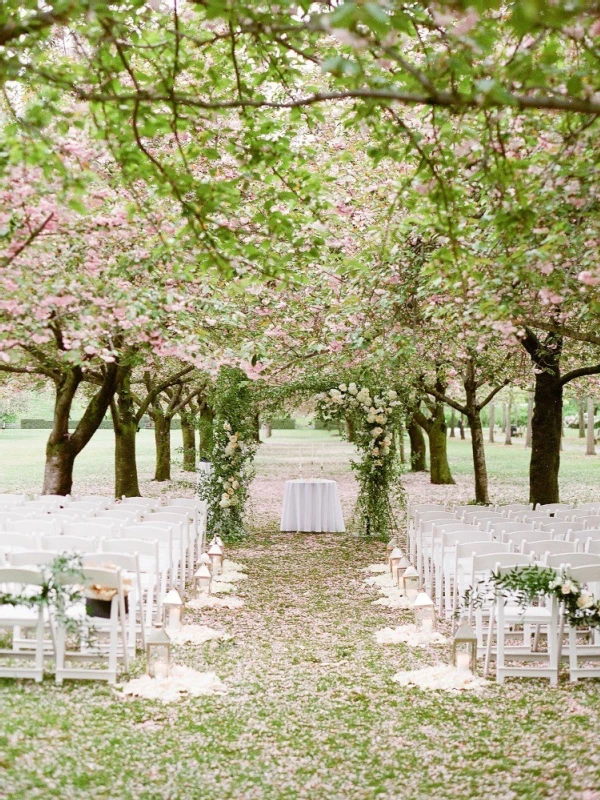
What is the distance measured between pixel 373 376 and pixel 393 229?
7008mm

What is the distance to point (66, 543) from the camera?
824cm

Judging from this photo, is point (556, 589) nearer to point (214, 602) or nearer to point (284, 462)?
point (214, 602)

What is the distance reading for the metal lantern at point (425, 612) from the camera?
8867mm

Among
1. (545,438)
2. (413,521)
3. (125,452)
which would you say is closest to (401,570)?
(413,521)

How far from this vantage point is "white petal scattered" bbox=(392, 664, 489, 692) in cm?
700

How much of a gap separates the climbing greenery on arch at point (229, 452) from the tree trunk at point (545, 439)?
5500 millimetres

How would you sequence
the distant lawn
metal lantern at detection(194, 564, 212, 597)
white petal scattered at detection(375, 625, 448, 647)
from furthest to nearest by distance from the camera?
1. the distant lawn
2. metal lantern at detection(194, 564, 212, 597)
3. white petal scattered at detection(375, 625, 448, 647)

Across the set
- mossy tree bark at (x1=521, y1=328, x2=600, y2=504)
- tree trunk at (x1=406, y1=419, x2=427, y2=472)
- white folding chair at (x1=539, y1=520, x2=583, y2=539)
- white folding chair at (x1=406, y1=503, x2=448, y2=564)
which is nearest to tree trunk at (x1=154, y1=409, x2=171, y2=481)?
tree trunk at (x1=406, y1=419, x2=427, y2=472)

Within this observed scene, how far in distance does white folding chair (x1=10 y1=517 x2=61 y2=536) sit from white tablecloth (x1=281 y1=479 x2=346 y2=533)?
816 cm

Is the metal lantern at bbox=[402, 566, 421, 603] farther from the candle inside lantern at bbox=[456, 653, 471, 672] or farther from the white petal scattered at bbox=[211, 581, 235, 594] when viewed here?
the candle inside lantern at bbox=[456, 653, 471, 672]

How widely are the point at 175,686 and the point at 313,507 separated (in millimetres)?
10779

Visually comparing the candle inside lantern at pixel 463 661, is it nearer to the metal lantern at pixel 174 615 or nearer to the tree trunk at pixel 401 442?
the metal lantern at pixel 174 615

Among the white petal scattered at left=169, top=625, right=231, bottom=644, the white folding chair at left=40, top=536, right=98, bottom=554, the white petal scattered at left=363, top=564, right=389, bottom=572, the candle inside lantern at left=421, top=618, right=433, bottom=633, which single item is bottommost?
the white petal scattered at left=363, top=564, right=389, bottom=572

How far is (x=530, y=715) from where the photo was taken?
246 inches
